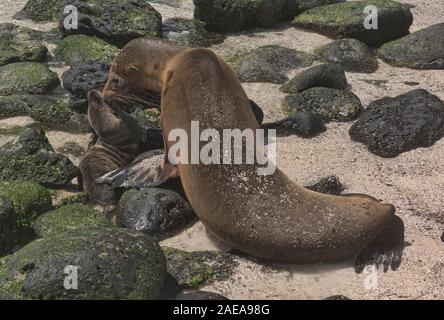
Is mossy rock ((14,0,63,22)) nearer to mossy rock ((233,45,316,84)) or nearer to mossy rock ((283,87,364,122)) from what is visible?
mossy rock ((233,45,316,84))

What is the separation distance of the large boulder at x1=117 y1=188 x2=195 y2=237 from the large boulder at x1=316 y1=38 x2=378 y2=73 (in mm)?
4267

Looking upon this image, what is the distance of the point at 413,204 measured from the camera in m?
6.27

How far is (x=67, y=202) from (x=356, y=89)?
4055 mm

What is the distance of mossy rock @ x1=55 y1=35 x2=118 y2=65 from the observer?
9.50m

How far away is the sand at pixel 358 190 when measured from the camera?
520 centimetres

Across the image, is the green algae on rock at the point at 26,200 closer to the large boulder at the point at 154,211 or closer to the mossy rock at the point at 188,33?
the large boulder at the point at 154,211

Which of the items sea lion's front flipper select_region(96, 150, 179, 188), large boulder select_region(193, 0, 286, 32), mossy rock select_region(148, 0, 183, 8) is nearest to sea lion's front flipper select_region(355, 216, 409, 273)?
sea lion's front flipper select_region(96, 150, 179, 188)

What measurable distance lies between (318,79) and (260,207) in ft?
11.4

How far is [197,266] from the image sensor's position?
5.37m

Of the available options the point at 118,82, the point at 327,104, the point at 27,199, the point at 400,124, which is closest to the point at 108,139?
the point at 118,82

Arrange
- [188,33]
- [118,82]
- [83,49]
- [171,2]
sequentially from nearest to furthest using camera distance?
[118,82]
[83,49]
[188,33]
[171,2]

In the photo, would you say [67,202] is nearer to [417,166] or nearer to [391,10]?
[417,166]

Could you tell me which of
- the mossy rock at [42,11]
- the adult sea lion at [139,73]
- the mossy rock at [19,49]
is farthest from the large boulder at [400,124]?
the mossy rock at [42,11]

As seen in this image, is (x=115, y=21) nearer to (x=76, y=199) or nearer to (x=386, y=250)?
(x=76, y=199)
